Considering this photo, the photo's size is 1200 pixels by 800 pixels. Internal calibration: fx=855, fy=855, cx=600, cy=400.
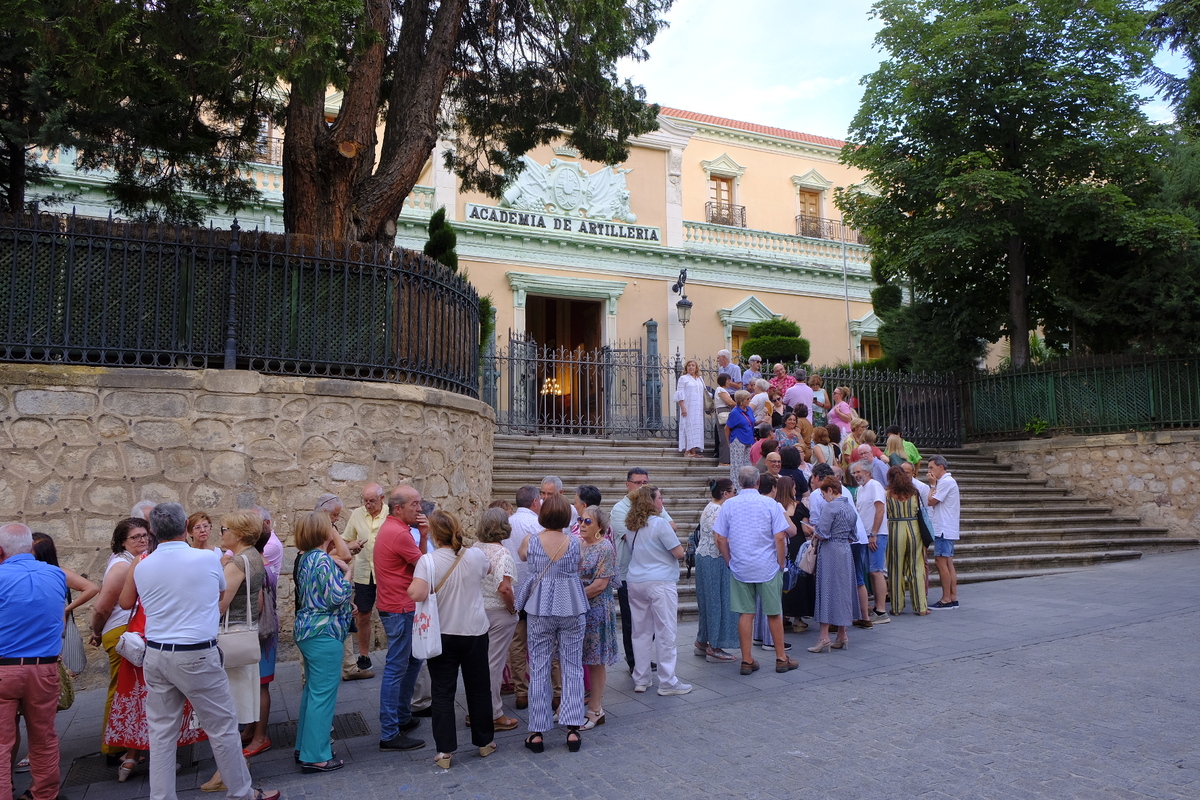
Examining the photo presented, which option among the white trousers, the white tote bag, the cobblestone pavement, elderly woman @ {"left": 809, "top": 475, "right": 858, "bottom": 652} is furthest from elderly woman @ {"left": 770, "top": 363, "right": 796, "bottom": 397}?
the white tote bag

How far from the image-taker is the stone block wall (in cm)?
671

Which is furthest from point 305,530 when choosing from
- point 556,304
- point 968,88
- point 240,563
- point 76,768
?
point 556,304

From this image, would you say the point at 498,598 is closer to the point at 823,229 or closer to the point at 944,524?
the point at 944,524

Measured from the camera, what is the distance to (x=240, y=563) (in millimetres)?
4941

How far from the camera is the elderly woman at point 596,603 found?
5.70 metres

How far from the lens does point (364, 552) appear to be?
711 centimetres

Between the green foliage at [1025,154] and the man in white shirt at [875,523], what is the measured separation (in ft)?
26.6

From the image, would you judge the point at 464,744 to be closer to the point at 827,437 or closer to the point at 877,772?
the point at 877,772

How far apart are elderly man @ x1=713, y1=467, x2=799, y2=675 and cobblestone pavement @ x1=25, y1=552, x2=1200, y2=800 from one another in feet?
1.12

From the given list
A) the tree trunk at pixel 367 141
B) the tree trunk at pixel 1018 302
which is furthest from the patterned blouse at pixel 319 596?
the tree trunk at pixel 1018 302

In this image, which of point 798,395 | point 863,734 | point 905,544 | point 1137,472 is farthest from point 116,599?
point 1137,472

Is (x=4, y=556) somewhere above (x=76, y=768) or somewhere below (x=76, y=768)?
above

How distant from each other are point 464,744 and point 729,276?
20.2 metres

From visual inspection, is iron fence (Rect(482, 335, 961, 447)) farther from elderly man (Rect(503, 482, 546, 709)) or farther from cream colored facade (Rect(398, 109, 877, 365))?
elderly man (Rect(503, 482, 546, 709))
